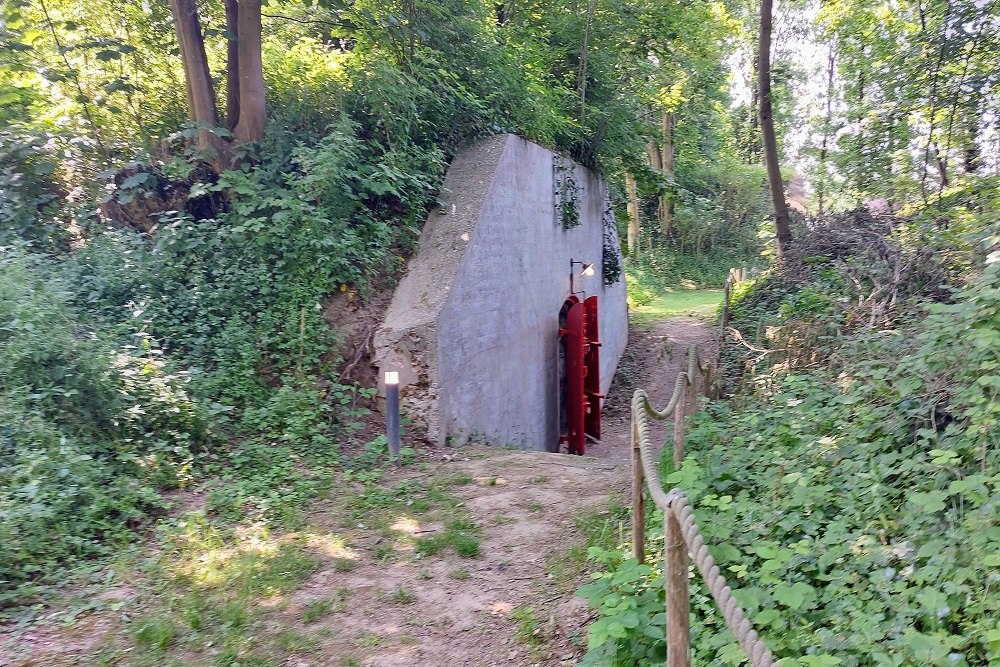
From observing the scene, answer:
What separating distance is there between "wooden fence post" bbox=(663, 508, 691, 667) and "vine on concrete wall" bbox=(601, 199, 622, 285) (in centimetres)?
1315

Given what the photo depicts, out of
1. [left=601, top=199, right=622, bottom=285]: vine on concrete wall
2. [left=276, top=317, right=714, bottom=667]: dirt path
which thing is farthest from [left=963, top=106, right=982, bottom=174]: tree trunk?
[left=276, top=317, right=714, bottom=667]: dirt path

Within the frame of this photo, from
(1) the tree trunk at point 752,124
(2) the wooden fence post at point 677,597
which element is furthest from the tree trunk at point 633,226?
(2) the wooden fence post at point 677,597

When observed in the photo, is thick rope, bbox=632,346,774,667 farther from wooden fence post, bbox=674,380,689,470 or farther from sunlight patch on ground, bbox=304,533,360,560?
sunlight patch on ground, bbox=304,533,360,560

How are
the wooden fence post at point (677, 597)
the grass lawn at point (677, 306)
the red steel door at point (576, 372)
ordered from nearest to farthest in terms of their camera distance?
the wooden fence post at point (677, 597), the red steel door at point (576, 372), the grass lawn at point (677, 306)

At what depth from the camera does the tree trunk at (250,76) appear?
810 cm

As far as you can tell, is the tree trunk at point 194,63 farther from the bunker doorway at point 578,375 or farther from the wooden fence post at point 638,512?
the wooden fence post at point 638,512

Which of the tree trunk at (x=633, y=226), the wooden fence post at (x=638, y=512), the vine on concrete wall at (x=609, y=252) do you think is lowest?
the wooden fence post at (x=638, y=512)

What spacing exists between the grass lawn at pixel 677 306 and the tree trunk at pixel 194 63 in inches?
540

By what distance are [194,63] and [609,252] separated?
32.5 feet

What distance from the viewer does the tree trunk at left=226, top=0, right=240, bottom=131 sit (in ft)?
27.4

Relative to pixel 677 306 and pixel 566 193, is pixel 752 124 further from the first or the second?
pixel 566 193

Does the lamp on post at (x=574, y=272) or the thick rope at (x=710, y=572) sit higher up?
the lamp on post at (x=574, y=272)

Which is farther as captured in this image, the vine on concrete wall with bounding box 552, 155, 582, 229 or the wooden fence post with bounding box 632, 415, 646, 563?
the vine on concrete wall with bounding box 552, 155, 582, 229

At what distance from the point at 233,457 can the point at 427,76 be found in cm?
558
